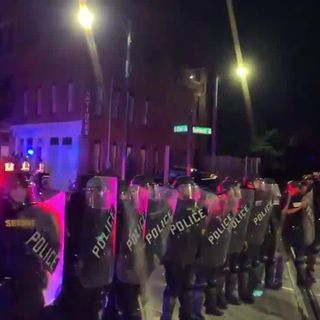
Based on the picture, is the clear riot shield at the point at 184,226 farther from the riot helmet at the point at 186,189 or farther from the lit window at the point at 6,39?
the lit window at the point at 6,39

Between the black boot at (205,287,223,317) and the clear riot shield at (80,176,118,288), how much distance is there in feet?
8.27

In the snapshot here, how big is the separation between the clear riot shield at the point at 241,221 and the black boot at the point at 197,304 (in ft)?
3.26

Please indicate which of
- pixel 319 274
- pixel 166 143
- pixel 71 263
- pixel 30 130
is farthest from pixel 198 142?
pixel 71 263

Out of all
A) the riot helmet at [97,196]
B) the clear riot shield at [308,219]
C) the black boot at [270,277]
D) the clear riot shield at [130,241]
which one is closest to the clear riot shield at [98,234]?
the riot helmet at [97,196]

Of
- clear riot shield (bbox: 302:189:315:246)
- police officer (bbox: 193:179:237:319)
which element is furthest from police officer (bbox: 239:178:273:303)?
clear riot shield (bbox: 302:189:315:246)

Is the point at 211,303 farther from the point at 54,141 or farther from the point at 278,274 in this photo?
the point at 54,141

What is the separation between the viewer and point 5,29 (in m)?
38.2

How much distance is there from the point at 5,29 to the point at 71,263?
119ft

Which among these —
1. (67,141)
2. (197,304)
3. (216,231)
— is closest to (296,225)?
(216,231)

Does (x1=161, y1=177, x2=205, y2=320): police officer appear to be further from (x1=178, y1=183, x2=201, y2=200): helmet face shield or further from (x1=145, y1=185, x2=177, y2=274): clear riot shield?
(x1=145, y1=185, x2=177, y2=274): clear riot shield

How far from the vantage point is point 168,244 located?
19.2ft

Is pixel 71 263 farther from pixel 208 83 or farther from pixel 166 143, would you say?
pixel 208 83

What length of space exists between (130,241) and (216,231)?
1834 millimetres

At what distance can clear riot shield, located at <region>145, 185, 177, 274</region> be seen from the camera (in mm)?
5504
